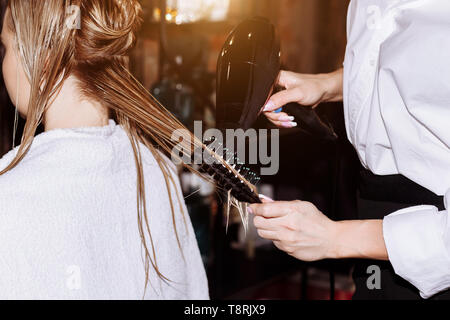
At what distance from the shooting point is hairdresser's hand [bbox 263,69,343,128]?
3.10ft

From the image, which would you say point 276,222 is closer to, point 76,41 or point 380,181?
point 380,181

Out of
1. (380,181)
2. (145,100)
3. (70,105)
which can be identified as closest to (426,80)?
(380,181)

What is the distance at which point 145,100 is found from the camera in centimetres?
91

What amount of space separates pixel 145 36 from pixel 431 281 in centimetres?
203

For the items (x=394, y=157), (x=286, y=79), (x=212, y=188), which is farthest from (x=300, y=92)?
(x=212, y=188)

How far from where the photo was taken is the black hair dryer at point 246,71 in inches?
29.0

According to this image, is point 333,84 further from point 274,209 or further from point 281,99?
point 274,209

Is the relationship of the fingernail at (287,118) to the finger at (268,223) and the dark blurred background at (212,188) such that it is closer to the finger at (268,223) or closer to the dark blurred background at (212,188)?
the finger at (268,223)

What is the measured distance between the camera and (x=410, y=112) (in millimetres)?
736

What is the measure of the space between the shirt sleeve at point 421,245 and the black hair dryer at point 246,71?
11.5 inches

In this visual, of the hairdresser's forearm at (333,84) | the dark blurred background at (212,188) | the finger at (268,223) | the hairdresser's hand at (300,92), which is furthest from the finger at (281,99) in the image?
the dark blurred background at (212,188)

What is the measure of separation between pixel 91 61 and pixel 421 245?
64 centimetres

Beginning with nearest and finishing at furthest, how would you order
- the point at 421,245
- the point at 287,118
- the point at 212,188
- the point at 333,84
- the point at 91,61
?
the point at 421,245 < the point at 91,61 < the point at 287,118 < the point at 333,84 < the point at 212,188

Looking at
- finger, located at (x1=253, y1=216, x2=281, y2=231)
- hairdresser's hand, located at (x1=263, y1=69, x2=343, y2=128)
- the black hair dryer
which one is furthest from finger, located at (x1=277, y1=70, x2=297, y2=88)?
finger, located at (x1=253, y1=216, x2=281, y2=231)
